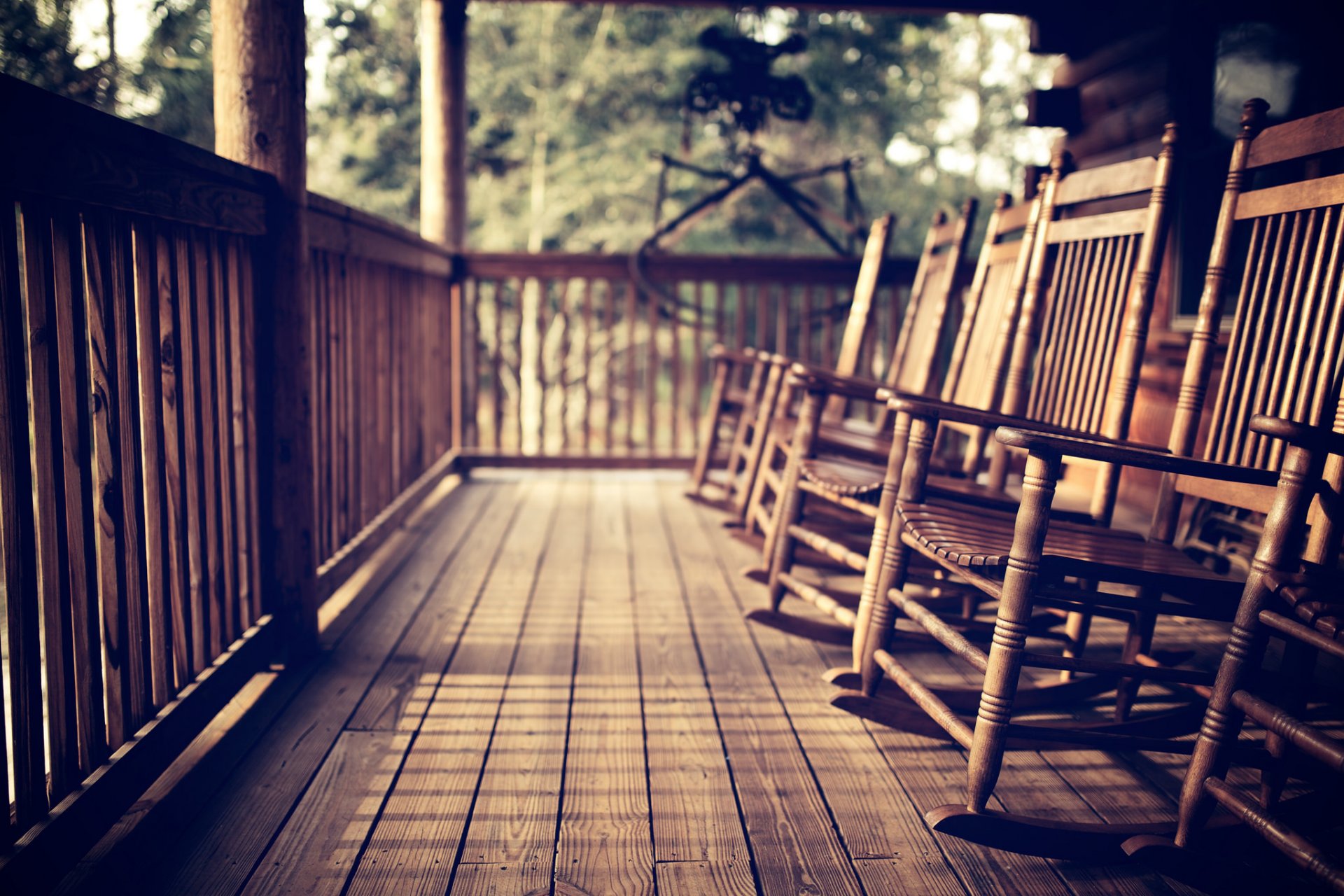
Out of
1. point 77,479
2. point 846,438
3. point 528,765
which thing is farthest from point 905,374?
point 77,479

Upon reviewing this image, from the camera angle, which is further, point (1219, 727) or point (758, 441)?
point (758, 441)

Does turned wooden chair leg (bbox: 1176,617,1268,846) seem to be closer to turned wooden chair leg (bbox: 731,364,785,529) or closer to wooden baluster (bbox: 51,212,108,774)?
wooden baluster (bbox: 51,212,108,774)

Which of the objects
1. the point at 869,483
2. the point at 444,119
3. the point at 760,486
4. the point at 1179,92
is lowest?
the point at 760,486

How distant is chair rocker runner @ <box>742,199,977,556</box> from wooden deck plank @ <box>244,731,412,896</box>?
4.05 feet

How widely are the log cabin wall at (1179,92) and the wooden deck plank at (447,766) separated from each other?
2416 mm

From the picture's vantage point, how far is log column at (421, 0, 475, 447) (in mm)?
4121

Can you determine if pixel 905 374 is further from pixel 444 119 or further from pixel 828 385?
pixel 444 119

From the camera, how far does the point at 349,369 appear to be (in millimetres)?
2412

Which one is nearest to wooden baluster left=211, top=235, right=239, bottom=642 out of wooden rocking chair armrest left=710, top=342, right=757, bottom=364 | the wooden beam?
wooden rocking chair armrest left=710, top=342, right=757, bottom=364

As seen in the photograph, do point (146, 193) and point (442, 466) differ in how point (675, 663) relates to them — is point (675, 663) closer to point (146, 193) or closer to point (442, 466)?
point (146, 193)

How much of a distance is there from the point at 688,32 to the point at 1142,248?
969 centimetres

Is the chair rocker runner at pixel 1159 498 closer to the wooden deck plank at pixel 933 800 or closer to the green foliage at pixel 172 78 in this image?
the wooden deck plank at pixel 933 800

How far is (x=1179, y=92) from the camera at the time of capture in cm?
332

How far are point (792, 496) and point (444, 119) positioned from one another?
2.87 metres
